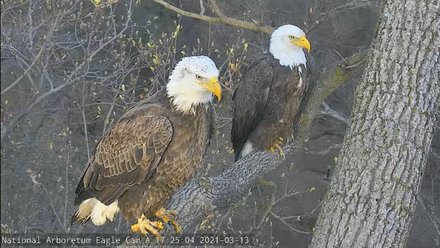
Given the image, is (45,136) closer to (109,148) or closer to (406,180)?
(109,148)

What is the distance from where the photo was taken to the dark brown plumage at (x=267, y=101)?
5707 millimetres

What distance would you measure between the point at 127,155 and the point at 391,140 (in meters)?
1.66

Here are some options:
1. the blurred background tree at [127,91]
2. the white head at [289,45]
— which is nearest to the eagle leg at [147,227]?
the white head at [289,45]

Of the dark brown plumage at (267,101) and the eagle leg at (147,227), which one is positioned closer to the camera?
the eagle leg at (147,227)

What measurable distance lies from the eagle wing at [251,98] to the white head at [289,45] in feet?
0.46

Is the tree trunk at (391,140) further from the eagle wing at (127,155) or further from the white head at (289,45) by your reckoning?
the white head at (289,45)

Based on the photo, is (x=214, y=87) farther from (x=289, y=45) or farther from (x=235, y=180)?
(x=289, y=45)

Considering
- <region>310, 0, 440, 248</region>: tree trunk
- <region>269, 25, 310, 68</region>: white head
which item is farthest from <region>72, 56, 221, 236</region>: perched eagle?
<region>269, 25, 310, 68</region>: white head

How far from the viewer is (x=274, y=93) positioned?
19.0 feet

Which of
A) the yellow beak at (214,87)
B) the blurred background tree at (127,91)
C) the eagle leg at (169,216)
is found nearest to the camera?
the yellow beak at (214,87)

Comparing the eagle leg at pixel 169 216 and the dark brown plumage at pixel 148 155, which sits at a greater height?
the dark brown plumage at pixel 148 155

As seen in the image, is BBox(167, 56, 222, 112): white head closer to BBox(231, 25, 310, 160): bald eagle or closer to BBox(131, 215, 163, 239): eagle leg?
BBox(131, 215, 163, 239): eagle leg

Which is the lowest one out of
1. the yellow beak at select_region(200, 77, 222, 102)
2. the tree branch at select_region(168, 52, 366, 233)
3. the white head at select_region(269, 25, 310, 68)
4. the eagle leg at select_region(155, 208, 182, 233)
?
the eagle leg at select_region(155, 208, 182, 233)

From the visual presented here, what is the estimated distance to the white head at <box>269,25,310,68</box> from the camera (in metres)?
5.64
